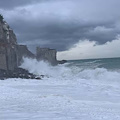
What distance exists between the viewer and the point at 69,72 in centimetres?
5038

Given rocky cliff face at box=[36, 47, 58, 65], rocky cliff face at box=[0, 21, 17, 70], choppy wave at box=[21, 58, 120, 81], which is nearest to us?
choppy wave at box=[21, 58, 120, 81]

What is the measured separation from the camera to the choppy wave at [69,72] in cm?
3789

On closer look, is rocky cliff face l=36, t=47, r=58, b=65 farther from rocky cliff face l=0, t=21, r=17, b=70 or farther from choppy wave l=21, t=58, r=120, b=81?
rocky cliff face l=0, t=21, r=17, b=70

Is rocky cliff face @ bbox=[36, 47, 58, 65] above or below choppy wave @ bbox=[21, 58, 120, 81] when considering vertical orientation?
above

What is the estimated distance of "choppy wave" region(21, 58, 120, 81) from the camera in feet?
124

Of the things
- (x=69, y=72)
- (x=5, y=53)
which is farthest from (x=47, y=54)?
(x=5, y=53)

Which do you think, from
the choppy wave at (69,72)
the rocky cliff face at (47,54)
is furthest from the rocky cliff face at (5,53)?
the rocky cliff face at (47,54)

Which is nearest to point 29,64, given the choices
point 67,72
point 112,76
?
point 67,72

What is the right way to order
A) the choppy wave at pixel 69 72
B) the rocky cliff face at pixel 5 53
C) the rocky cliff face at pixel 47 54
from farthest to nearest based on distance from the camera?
1. the rocky cliff face at pixel 47 54
2. the rocky cliff face at pixel 5 53
3. the choppy wave at pixel 69 72

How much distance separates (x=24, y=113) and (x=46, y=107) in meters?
1.64

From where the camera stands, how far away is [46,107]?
13625 mm

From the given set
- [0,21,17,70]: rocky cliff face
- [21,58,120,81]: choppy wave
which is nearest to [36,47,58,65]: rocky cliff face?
[21,58,120,81]: choppy wave

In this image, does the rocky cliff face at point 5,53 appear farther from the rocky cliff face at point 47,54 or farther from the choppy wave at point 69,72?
the rocky cliff face at point 47,54

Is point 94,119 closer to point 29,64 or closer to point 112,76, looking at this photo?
point 112,76
